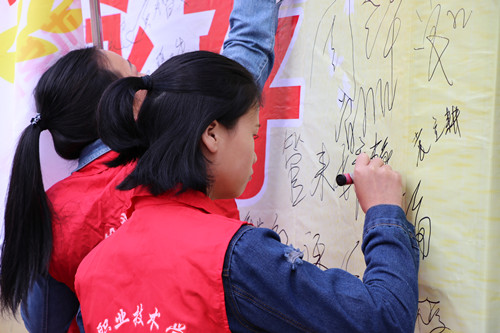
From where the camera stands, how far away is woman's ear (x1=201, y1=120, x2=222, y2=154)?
730 millimetres

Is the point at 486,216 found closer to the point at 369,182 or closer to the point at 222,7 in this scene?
the point at 369,182

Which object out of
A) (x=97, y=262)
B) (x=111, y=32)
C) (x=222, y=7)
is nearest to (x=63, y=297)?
(x=97, y=262)

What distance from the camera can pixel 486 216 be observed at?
78 cm

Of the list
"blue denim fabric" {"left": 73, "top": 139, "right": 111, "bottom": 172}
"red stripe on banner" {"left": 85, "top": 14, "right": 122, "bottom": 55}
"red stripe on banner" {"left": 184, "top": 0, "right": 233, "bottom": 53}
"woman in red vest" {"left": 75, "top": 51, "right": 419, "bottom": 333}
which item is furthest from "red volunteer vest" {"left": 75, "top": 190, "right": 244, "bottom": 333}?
"red stripe on banner" {"left": 85, "top": 14, "right": 122, "bottom": 55}

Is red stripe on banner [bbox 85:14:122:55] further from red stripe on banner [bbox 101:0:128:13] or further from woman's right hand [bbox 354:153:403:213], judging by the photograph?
woman's right hand [bbox 354:153:403:213]

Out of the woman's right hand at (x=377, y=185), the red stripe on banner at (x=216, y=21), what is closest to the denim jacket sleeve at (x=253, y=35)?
the red stripe on banner at (x=216, y=21)

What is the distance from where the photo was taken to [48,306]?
1045 millimetres

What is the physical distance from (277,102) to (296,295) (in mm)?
646

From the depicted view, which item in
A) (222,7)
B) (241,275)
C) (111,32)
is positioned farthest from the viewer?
(111,32)

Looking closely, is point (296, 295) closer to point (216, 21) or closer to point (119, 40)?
point (216, 21)

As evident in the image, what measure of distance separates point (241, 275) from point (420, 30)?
1.81ft

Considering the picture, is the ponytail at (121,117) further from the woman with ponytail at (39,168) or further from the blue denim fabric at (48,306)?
the blue denim fabric at (48,306)

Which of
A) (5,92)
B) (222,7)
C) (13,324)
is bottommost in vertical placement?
(13,324)
